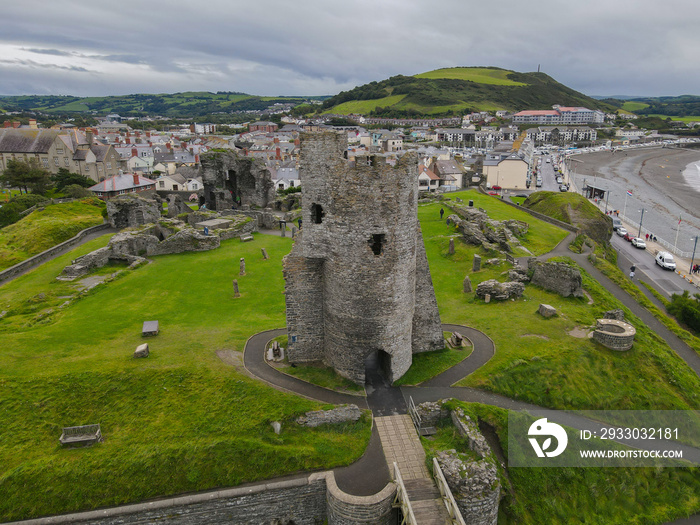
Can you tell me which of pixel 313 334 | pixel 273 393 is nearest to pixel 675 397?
pixel 313 334

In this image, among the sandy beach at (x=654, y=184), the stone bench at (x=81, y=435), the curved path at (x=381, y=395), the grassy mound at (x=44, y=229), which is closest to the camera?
the curved path at (x=381, y=395)

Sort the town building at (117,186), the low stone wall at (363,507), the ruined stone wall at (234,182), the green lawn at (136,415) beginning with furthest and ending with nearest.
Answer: the town building at (117,186) < the ruined stone wall at (234,182) < the green lawn at (136,415) < the low stone wall at (363,507)

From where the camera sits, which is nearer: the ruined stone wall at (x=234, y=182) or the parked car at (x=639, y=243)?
the ruined stone wall at (x=234, y=182)

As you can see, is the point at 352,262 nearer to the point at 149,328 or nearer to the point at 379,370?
the point at 379,370

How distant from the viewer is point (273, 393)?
1638 cm

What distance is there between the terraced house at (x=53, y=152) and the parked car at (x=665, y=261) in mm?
76537

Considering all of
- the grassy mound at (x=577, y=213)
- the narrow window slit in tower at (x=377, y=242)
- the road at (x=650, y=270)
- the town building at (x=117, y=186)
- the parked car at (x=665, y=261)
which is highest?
the narrow window slit in tower at (x=377, y=242)

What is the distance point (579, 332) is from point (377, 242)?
1220 cm

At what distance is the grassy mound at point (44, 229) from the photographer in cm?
3379

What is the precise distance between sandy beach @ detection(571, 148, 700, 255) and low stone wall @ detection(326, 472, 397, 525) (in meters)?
55.2

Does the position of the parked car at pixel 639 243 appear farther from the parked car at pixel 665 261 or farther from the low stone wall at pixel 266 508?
the low stone wall at pixel 266 508

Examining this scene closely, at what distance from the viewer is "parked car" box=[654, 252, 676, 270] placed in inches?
1702

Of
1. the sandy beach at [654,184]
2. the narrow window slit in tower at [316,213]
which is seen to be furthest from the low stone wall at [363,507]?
the sandy beach at [654,184]

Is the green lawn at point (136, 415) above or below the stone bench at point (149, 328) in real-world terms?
below
